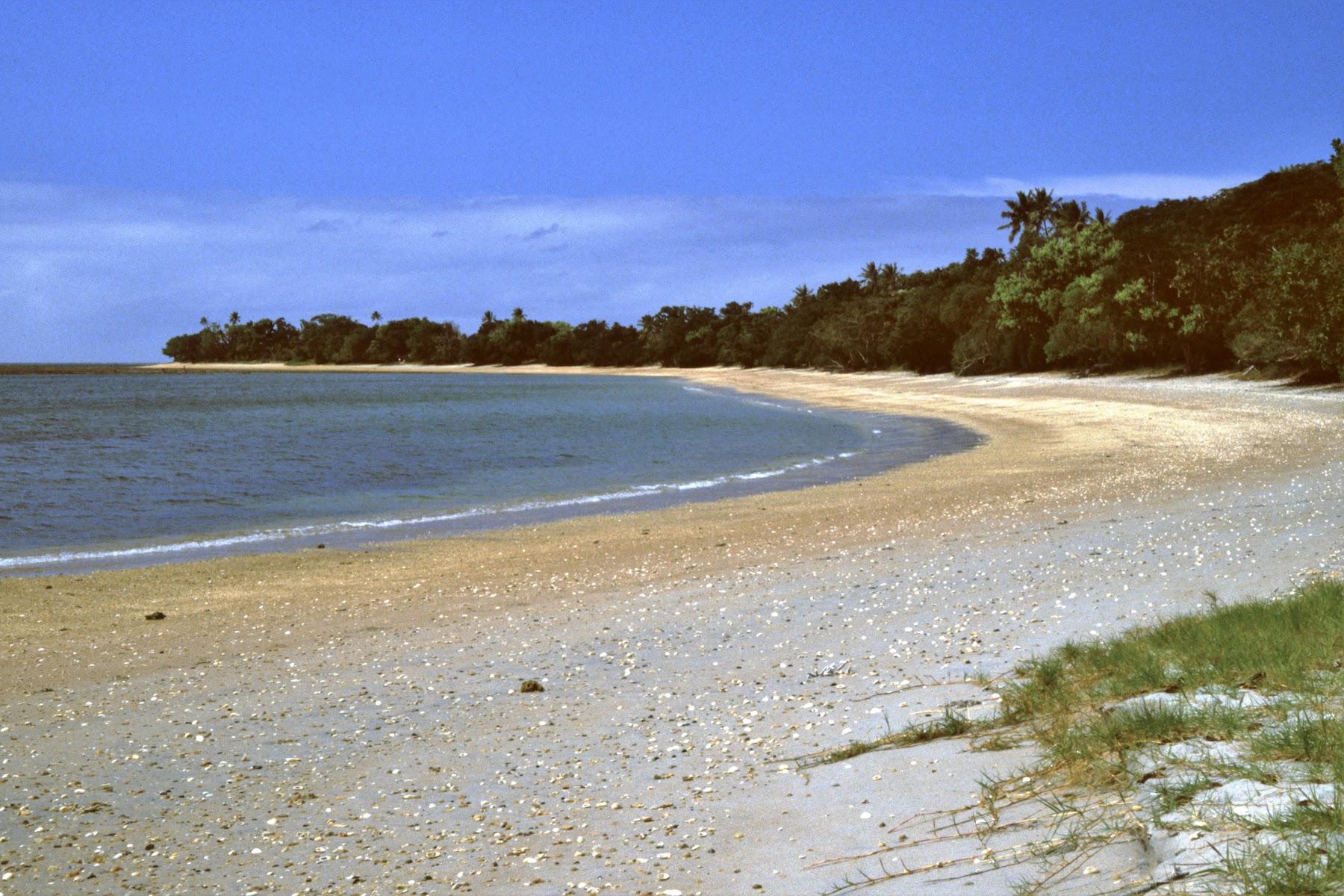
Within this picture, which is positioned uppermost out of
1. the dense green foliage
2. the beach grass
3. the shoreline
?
the dense green foliage

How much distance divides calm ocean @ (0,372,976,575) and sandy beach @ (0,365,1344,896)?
3.86m

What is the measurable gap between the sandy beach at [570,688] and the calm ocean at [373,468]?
3858mm

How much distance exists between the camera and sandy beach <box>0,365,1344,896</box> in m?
5.39

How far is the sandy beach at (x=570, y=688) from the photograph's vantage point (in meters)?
5.39

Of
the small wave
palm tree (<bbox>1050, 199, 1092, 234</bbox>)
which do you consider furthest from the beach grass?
palm tree (<bbox>1050, 199, 1092, 234</bbox>)

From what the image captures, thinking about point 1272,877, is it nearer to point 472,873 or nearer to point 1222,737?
point 1222,737

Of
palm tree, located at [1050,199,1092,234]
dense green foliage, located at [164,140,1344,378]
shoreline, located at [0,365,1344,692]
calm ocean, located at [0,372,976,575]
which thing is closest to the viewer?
shoreline, located at [0,365,1344,692]

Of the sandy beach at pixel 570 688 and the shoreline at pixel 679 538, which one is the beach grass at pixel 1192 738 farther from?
the shoreline at pixel 679 538

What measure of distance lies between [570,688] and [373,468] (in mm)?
26892

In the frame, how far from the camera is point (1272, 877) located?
3410 millimetres

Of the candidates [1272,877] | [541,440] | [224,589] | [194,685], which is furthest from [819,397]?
[1272,877]

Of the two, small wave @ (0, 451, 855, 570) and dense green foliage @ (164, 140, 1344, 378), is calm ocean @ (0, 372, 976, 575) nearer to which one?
small wave @ (0, 451, 855, 570)

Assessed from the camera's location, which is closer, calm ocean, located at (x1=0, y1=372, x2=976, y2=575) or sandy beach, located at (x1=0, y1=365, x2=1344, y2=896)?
sandy beach, located at (x1=0, y1=365, x2=1344, y2=896)

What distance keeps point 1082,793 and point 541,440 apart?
133 feet
